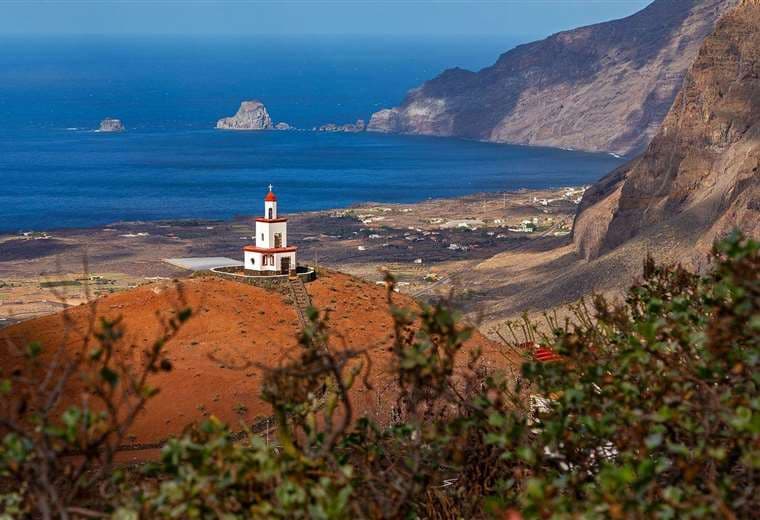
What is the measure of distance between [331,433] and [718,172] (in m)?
75.3

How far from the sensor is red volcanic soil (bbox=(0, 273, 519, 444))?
3575 cm

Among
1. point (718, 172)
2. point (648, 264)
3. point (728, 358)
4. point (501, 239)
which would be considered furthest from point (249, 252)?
point (501, 239)

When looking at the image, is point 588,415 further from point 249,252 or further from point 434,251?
point 434,251

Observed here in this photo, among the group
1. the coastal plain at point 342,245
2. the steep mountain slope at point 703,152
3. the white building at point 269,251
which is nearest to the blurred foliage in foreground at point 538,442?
the white building at point 269,251

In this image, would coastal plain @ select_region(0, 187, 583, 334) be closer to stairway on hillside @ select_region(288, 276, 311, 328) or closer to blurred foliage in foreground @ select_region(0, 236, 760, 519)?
stairway on hillside @ select_region(288, 276, 311, 328)

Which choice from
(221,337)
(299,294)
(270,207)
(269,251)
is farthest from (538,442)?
(270,207)

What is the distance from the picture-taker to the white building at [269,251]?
4625 centimetres

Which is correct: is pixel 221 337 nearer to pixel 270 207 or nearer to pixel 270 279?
pixel 270 279

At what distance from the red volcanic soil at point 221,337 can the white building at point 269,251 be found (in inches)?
46.9

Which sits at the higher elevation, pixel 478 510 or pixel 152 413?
pixel 478 510

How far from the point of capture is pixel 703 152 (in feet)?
284

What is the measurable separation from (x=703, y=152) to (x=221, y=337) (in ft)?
170

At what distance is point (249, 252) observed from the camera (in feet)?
152

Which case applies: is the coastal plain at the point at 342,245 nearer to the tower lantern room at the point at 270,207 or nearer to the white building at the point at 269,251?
the tower lantern room at the point at 270,207
